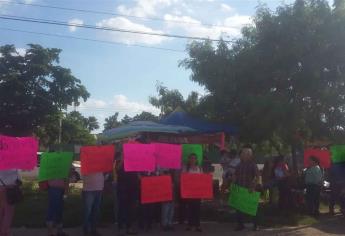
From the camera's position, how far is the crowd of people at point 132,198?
9531 mm

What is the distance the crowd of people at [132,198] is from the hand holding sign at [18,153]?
18 centimetres

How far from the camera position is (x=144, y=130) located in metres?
13.9

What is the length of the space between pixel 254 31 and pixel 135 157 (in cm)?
715

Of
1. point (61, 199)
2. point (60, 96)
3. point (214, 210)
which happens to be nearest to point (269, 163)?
point (214, 210)

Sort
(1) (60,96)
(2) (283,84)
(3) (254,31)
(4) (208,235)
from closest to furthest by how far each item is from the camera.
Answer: (4) (208,235), (2) (283,84), (3) (254,31), (1) (60,96)

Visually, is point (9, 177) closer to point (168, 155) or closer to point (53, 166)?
point (53, 166)

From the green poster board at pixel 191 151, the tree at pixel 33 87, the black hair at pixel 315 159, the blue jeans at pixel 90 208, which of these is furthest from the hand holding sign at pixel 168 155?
the tree at pixel 33 87

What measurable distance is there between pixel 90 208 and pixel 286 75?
7.03 meters

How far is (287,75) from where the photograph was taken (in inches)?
556

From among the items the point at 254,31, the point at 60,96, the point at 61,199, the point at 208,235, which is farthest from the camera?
the point at 60,96

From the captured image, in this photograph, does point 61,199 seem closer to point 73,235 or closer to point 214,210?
point 73,235

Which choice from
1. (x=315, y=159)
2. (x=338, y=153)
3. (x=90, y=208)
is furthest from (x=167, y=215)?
(x=338, y=153)

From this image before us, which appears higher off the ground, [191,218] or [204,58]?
[204,58]

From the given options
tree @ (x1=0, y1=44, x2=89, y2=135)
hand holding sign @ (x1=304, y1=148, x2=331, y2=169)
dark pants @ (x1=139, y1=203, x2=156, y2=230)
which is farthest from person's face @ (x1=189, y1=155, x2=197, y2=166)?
tree @ (x1=0, y1=44, x2=89, y2=135)
